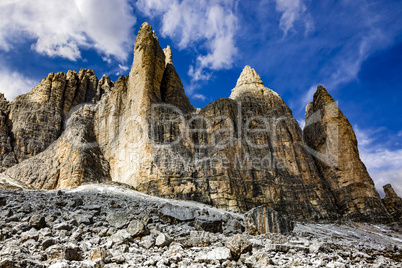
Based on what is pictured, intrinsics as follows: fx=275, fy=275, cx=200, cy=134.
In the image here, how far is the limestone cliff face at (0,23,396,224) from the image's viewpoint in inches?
1524

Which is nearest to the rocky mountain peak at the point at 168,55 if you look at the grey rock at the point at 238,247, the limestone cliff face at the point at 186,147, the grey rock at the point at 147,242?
the limestone cliff face at the point at 186,147

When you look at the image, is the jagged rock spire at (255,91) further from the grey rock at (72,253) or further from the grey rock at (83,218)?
the grey rock at (72,253)

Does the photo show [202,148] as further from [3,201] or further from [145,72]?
[3,201]

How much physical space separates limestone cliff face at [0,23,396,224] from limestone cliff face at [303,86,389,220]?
18 cm

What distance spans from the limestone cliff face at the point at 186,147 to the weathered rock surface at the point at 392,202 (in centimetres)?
66

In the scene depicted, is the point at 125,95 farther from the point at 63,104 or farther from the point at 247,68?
the point at 247,68

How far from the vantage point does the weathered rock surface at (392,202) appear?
150 feet

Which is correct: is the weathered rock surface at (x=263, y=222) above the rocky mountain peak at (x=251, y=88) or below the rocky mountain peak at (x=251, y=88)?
below

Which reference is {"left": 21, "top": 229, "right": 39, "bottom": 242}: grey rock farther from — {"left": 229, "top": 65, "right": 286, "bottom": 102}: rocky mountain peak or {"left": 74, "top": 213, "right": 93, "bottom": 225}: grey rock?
{"left": 229, "top": 65, "right": 286, "bottom": 102}: rocky mountain peak

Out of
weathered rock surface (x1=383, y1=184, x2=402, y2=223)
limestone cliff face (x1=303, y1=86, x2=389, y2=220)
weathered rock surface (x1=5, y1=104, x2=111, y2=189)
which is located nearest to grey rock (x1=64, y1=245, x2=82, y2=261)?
weathered rock surface (x1=5, y1=104, x2=111, y2=189)

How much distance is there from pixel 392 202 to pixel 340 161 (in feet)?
36.4

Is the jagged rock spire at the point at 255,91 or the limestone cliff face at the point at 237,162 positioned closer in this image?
the limestone cliff face at the point at 237,162

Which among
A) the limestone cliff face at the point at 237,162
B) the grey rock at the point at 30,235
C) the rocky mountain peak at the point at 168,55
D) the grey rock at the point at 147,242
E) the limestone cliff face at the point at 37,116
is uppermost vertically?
the rocky mountain peak at the point at 168,55

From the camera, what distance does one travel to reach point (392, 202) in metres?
48.4
